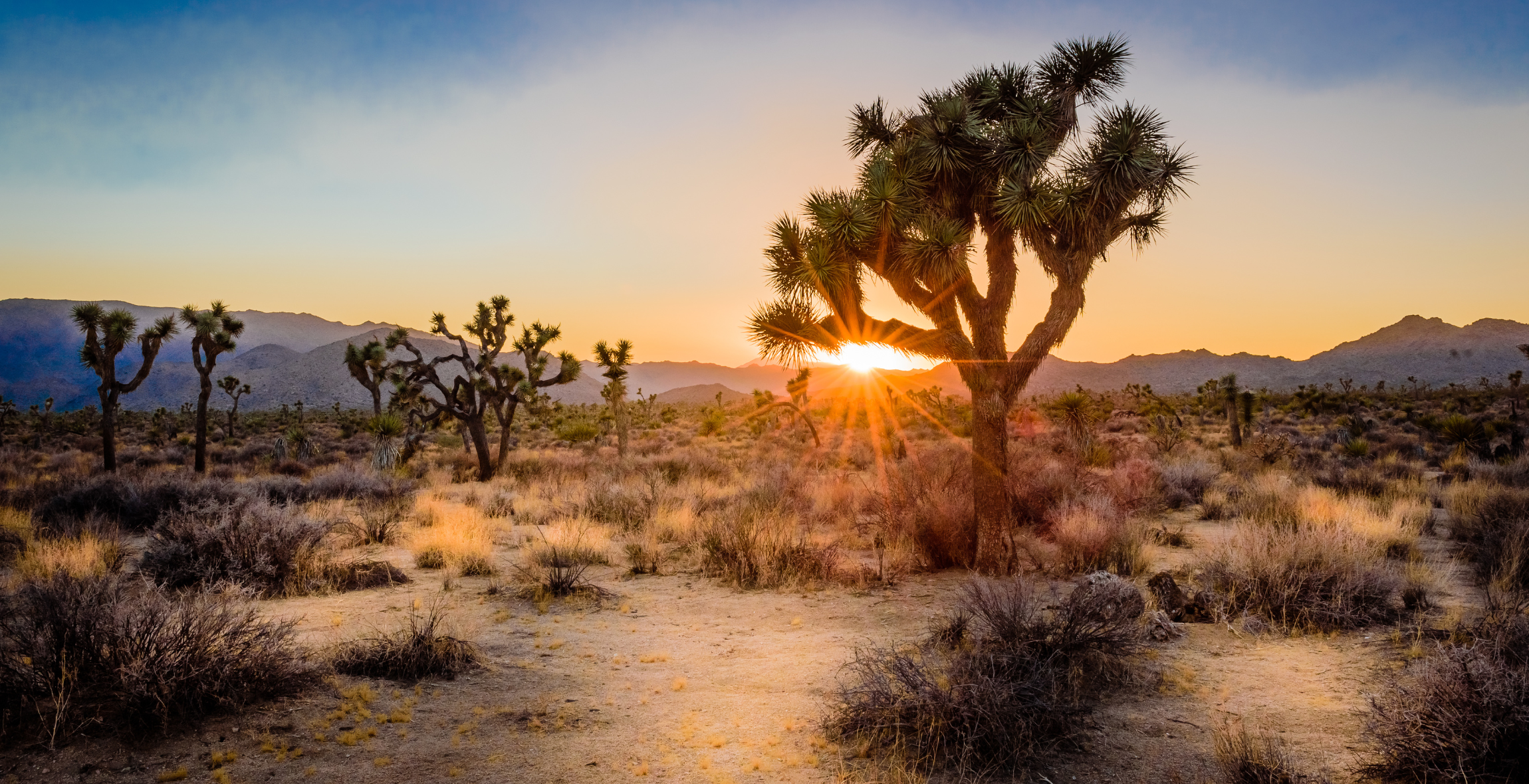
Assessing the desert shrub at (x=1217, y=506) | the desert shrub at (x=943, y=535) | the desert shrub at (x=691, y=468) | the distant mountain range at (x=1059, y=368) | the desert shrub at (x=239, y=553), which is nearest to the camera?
the desert shrub at (x=239, y=553)

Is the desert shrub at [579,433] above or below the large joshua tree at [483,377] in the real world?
below

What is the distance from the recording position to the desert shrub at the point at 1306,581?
22.1 feet

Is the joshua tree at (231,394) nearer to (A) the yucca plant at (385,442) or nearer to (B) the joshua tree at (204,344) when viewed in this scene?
(B) the joshua tree at (204,344)

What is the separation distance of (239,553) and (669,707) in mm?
5823

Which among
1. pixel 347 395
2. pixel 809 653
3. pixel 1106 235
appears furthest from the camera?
pixel 347 395

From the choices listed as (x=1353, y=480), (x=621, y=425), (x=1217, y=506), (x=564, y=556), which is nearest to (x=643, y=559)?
(x=564, y=556)

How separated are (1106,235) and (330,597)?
10168 millimetres

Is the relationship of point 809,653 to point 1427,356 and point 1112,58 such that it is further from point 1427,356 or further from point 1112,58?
point 1427,356

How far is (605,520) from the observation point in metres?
13.5

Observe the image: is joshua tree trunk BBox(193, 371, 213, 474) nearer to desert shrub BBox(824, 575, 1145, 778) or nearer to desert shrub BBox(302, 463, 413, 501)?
desert shrub BBox(302, 463, 413, 501)

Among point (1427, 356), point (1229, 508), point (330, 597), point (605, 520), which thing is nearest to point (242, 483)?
point (605, 520)

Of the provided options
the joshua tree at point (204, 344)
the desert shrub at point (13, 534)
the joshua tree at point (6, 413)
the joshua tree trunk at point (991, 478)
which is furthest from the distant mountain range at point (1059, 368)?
the joshua tree trunk at point (991, 478)

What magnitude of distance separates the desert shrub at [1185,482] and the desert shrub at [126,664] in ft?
48.0

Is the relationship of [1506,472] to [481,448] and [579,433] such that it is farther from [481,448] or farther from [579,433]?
[579,433]
